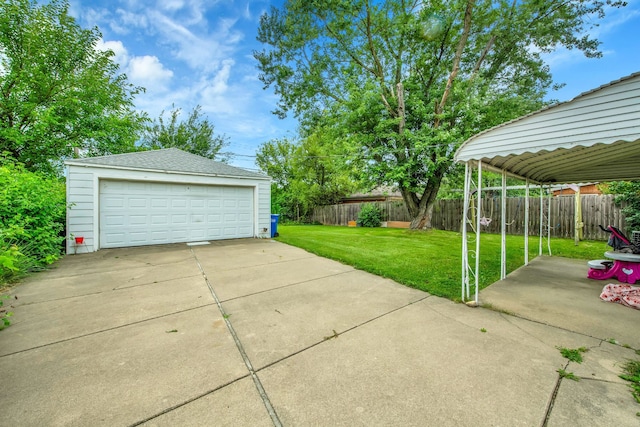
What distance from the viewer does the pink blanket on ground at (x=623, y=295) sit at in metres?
3.19

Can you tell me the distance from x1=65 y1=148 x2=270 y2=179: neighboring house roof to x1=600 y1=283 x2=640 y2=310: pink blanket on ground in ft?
29.4

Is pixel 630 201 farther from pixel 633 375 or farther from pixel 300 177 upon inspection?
pixel 300 177

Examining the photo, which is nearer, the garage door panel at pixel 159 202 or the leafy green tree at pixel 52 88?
the garage door panel at pixel 159 202

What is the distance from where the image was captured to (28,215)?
5238mm

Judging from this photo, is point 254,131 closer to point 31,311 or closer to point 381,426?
point 31,311

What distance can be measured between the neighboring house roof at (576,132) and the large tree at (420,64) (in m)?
5.62

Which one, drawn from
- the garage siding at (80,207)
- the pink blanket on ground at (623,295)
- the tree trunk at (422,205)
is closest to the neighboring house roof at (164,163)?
the garage siding at (80,207)

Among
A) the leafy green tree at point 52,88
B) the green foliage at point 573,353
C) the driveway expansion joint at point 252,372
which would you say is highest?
the leafy green tree at point 52,88

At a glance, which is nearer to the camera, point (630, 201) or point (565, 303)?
point (565, 303)

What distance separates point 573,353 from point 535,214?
10744mm

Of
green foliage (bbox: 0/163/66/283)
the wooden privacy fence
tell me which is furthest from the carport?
green foliage (bbox: 0/163/66/283)

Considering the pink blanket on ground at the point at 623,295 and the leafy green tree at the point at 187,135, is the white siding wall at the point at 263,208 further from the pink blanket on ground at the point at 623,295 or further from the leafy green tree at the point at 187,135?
the leafy green tree at the point at 187,135

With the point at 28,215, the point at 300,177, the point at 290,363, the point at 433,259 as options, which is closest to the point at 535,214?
the point at 433,259

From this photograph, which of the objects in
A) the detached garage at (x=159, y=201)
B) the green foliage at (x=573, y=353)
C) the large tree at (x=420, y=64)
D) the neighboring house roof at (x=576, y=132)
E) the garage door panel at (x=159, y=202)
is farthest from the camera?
the large tree at (x=420, y=64)
